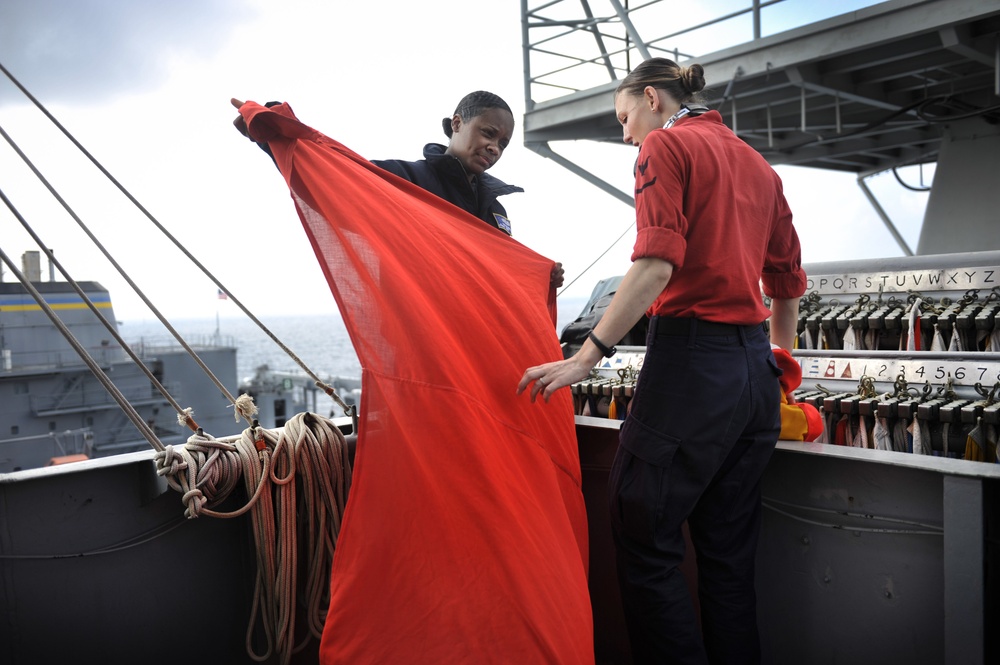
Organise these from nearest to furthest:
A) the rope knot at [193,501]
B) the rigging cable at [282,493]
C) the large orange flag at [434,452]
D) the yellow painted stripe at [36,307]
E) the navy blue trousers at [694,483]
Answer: the large orange flag at [434,452], the navy blue trousers at [694,483], the rope knot at [193,501], the rigging cable at [282,493], the yellow painted stripe at [36,307]

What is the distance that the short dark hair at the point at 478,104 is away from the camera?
8.93 ft

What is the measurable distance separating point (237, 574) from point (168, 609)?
258 mm

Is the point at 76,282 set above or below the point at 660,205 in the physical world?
below

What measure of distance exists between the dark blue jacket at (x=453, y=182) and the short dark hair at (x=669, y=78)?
810 millimetres

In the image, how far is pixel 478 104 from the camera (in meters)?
2.73

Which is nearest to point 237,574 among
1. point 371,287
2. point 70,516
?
point 70,516

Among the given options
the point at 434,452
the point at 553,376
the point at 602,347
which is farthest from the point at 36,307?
the point at 602,347

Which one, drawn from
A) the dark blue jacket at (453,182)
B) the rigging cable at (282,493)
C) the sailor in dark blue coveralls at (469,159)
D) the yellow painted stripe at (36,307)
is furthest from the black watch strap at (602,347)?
the yellow painted stripe at (36,307)

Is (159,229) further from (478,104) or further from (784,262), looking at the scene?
(784,262)

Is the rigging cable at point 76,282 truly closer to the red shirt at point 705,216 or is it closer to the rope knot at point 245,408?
the rope knot at point 245,408

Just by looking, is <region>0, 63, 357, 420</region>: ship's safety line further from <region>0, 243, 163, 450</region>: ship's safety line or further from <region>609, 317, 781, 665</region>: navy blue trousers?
<region>609, 317, 781, 665</region>: navy blue trousers

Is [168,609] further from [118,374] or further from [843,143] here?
[118,374]

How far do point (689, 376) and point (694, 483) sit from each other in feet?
1.00

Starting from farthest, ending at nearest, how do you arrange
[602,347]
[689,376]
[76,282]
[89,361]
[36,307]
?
[36,307] < [76,282] < [89,361] < [689,376] < [602,347]
